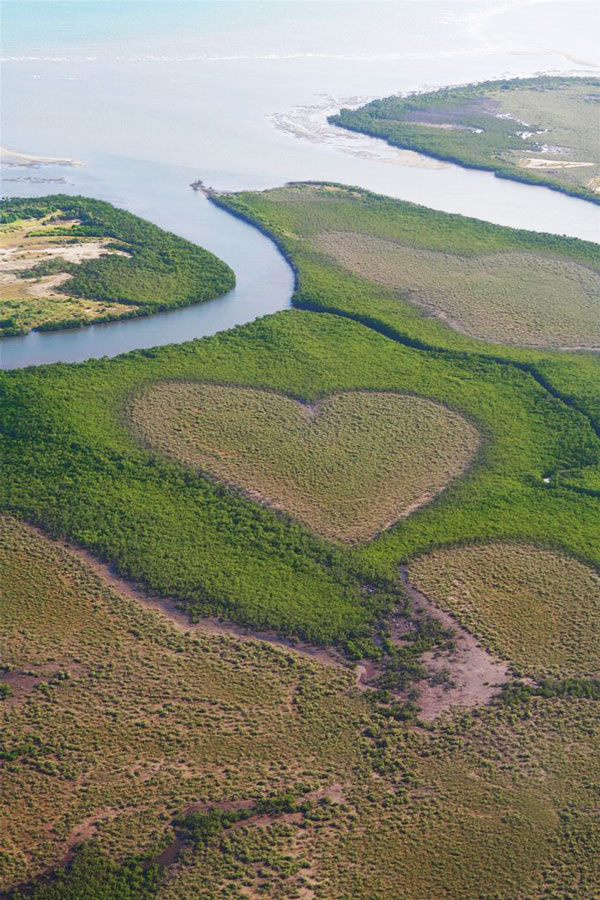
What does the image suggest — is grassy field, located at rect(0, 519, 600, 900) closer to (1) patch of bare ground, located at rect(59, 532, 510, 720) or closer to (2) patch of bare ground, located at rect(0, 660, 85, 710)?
(2) patch of bare ground, located at rect(0, 660, 85, 710)

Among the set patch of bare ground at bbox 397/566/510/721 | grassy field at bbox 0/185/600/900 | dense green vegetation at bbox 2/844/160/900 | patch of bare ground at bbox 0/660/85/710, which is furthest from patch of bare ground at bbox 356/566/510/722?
dense green vegetation at bbox 2/844/160/900

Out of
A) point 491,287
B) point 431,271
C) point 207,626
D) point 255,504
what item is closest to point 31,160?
point 431,271

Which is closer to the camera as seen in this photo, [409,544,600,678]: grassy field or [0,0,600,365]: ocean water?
[409,544,600,678]: grassy field

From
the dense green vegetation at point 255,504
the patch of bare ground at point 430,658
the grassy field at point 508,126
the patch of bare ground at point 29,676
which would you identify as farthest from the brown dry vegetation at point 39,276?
the grassy field at point 508,126

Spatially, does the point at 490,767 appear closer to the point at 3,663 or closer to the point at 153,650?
the point at 153,650

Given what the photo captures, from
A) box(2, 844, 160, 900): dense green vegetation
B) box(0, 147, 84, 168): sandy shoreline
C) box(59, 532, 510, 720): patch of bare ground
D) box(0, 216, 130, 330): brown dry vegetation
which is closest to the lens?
box(2, 844, 160, 900): dense green vegetation

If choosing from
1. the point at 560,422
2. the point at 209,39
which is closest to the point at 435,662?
the point at 560,422

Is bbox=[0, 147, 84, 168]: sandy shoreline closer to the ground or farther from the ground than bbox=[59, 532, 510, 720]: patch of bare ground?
farther from the ground
